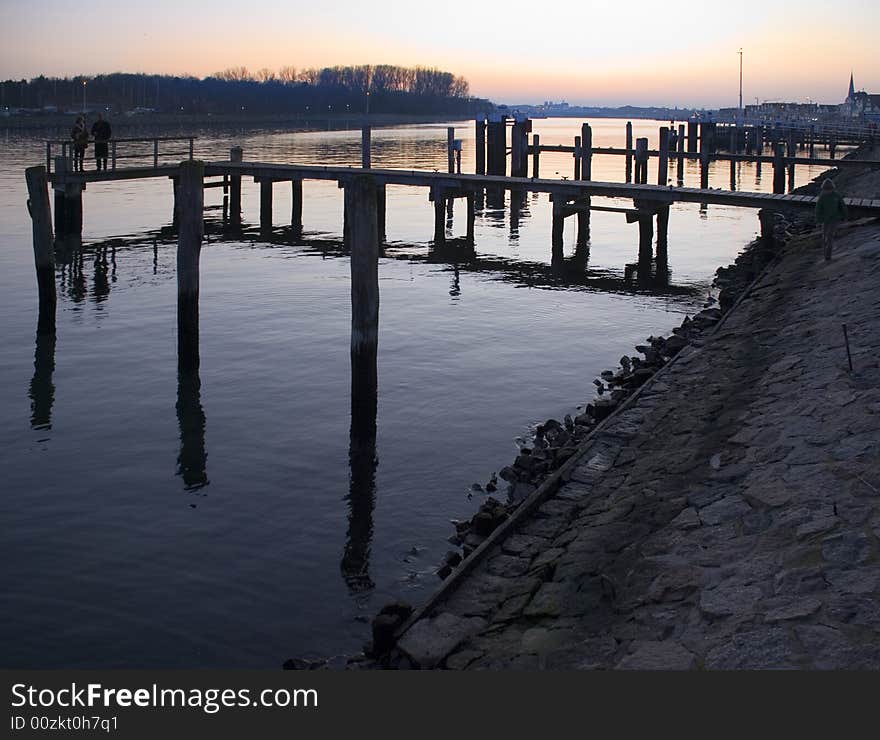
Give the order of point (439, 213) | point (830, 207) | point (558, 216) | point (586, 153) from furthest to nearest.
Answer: point (586, 153), point (439, 213), point (558, 216), point (830, 207)

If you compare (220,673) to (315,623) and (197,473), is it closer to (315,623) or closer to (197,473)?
(315,623)

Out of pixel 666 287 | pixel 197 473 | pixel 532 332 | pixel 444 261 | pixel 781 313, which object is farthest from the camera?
pixel 444 261

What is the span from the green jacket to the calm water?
12.9ft

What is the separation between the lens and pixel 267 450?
44.8 feet

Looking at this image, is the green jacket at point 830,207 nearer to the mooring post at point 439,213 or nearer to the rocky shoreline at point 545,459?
the rocky shoreline at point 545,459

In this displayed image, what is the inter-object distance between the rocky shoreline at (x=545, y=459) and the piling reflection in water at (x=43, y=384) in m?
6.43

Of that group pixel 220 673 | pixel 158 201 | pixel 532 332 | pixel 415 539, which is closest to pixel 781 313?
pixel 532 332

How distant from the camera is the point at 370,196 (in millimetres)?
14008

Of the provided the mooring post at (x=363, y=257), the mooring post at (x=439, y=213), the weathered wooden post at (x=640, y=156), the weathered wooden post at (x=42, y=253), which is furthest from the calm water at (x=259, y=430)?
the weathered wooden post at (x=640, y=156)

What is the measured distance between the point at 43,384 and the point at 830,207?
12885mm

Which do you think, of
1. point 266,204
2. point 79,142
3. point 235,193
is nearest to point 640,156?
point 266,204

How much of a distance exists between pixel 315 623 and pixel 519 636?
2179mm

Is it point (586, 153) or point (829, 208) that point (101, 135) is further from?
point (829, 208)

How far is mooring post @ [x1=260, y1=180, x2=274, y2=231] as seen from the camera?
35.3 meters
